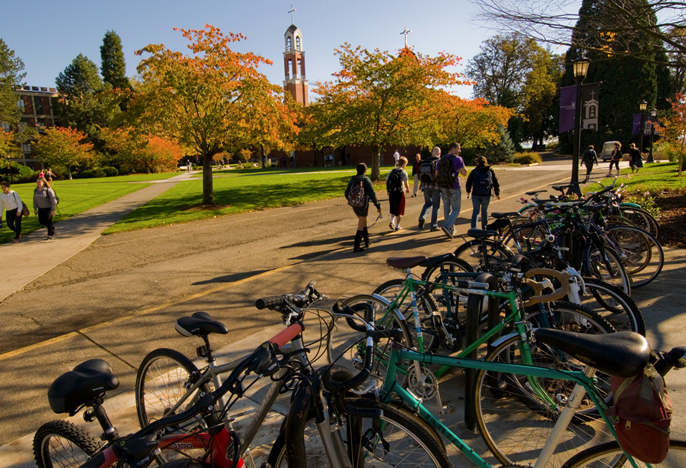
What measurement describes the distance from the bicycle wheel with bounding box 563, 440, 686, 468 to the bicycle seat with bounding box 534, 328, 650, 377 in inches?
14.3

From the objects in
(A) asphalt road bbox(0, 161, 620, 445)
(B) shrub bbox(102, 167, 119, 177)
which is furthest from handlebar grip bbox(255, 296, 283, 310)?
(B) shrub bbox(102, 167, 119, 177)

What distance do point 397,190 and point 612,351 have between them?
9337mm

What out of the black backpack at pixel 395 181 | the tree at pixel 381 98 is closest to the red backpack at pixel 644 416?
the black backpack at pixel 395 181

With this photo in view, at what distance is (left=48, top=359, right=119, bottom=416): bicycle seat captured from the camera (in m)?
2.28

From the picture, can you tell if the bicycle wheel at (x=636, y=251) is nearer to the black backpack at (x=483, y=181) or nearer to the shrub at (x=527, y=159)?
the black backpack at (x=483, y=181)

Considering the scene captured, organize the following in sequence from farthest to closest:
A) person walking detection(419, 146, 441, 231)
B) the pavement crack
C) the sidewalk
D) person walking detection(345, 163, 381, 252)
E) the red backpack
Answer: person walking detection(419, 146, 441, 231) → person walking detection(345, 163, 381, 252) → the sidewalk → the pavement crack → the red backpack

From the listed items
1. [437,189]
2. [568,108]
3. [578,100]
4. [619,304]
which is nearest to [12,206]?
[437,189]

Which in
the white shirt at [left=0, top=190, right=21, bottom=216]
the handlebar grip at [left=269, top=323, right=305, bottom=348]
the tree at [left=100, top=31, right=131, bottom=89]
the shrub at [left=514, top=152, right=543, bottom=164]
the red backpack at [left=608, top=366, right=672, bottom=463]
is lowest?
the red backpack at [left=608, top=366, right=672, bottom=463]

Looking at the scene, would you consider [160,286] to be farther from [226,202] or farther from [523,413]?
[226,202]

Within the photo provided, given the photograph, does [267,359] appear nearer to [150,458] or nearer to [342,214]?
[150,458]

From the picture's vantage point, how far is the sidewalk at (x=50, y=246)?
882cm

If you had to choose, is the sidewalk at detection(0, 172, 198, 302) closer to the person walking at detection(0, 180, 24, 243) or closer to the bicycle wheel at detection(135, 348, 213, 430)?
the person walking at detection(0, 180, 24, 243)

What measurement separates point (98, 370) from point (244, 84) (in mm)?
14579

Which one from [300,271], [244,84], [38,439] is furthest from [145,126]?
[38,439]
